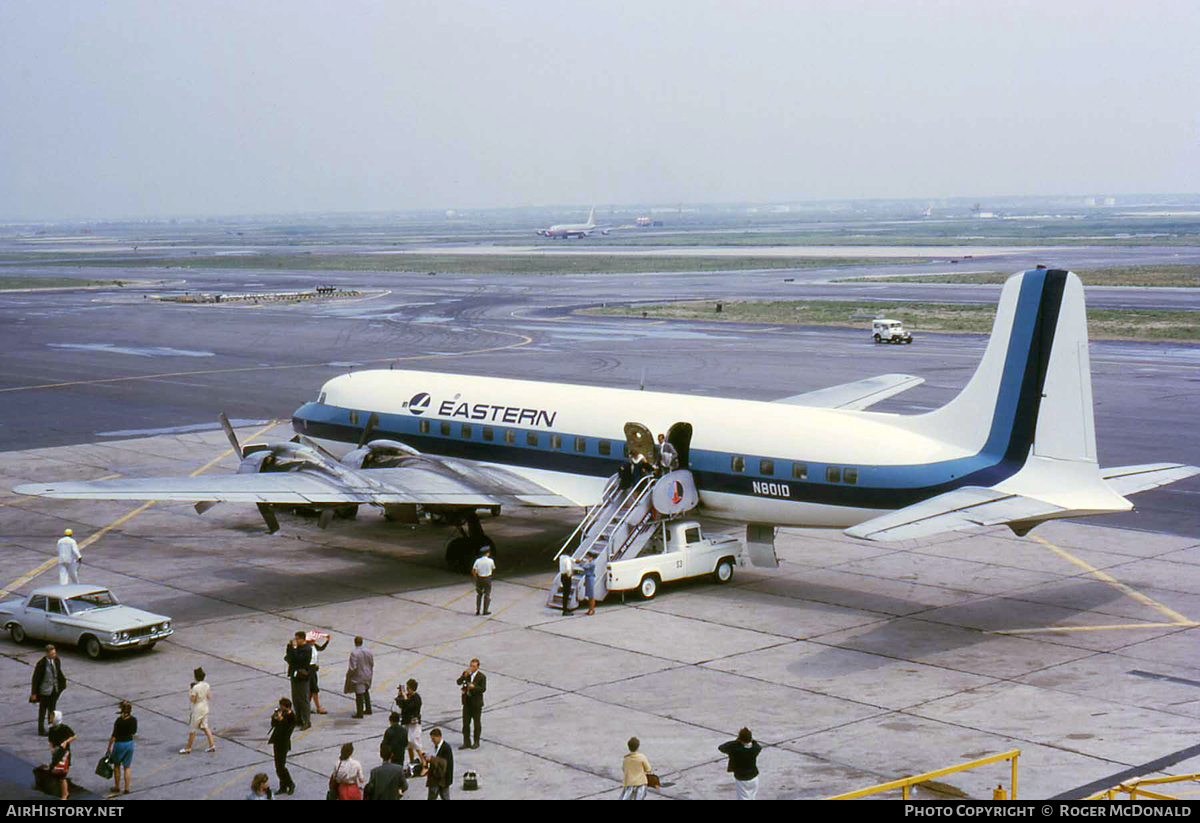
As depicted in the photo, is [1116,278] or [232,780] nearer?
[232,780]

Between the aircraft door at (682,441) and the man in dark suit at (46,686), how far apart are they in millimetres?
14729

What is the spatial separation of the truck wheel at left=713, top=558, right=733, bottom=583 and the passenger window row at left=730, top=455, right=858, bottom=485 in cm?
229

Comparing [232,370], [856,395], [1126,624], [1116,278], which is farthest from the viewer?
[1116,278]

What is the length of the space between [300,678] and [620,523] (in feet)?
33.0

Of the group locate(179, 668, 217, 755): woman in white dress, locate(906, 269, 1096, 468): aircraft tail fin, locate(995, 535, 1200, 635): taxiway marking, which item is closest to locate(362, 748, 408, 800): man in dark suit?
locate(179, 668, 217, 755): woman in white dress

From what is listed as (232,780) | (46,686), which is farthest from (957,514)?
(46,686)

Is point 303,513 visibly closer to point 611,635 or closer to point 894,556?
point 611,635

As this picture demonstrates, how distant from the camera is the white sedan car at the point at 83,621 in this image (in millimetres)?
24438

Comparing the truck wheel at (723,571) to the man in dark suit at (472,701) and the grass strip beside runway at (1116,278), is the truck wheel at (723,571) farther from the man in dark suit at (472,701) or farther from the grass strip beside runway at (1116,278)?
the grass strip beside runway at (1116,278)

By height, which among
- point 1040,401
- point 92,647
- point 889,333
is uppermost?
point 1040,401

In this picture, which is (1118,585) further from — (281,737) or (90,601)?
(90,601)

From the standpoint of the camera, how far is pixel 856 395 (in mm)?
38594

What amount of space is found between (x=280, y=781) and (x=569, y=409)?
52.4 ft

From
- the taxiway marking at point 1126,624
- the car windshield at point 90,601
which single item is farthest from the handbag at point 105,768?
the taxiway marking at point 1126,624
